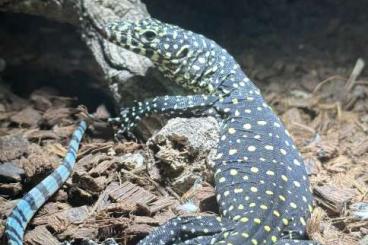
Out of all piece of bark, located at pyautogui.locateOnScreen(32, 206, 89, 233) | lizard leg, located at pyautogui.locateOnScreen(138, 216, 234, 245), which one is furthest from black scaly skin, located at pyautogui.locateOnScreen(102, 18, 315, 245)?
piece of bark, located at pyautogui.locateOnScreen(32, 206, 89, 233)

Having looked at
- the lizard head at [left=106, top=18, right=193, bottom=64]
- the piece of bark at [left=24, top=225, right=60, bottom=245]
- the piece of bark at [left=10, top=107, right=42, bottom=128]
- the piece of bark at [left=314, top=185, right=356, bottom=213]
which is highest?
the lizard head at [left=106, top=18, right=193, bottom=64]

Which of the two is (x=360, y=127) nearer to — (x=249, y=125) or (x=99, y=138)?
(x=249, y=125)

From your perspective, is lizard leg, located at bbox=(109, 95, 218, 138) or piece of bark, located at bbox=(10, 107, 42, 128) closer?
lizard leg, located at bbox=(109, 95, 218, 138)

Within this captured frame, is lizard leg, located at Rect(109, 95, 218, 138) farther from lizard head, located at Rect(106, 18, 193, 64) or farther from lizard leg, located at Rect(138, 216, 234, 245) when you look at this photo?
lizard leg, located at Rect(138, 216, 234, 245)

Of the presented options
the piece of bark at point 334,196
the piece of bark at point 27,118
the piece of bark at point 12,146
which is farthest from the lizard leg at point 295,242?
the piece of bark at point 27,118

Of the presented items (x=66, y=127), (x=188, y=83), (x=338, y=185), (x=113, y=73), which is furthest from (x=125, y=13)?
(x=338, y=185)

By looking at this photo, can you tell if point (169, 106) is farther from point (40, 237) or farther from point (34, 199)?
point (40, 237)

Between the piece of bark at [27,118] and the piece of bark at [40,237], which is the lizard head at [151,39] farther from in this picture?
the piece of bark at [40,237]

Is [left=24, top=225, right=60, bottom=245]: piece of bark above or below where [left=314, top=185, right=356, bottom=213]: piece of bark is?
below
